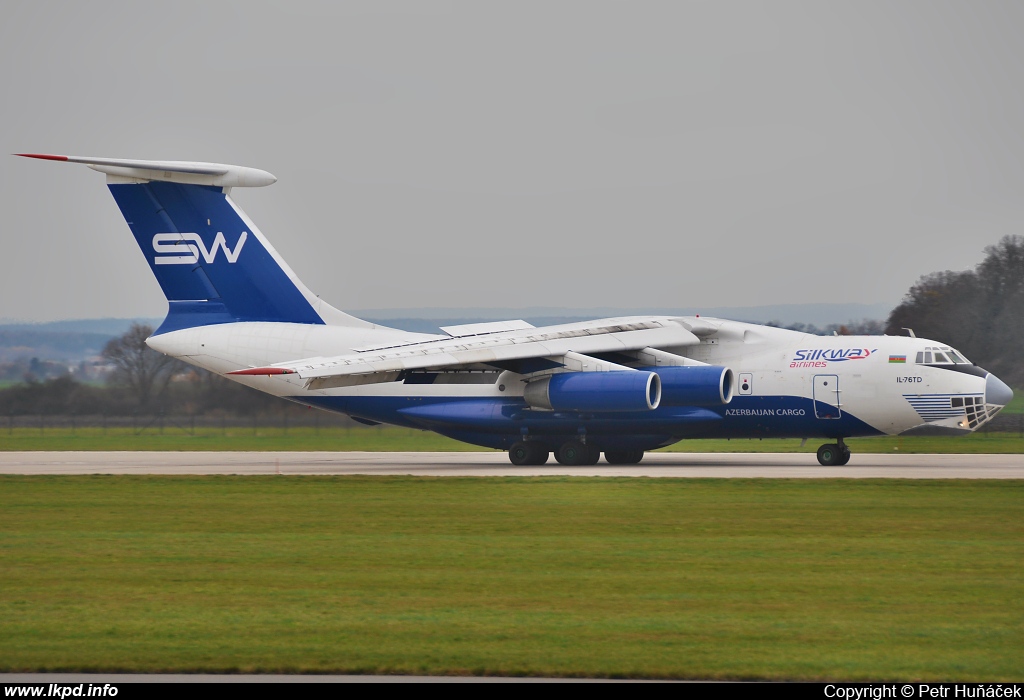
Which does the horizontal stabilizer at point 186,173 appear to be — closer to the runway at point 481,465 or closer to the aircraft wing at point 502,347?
the aircraft wing at point 502,347

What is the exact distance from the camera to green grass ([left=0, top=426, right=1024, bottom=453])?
31734 millimetres

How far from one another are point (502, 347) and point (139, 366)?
18.4 m

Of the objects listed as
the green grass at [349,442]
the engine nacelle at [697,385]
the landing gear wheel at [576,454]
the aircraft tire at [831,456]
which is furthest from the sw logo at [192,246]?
the aircraft tire at [831,456]

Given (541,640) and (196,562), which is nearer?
(541,640)

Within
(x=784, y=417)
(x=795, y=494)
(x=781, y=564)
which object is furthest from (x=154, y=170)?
(x=781, y=564)

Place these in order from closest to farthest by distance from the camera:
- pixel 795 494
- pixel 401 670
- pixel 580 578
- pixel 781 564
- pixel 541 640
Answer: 1. pixel 401 670
2. pixel 541 640
3. pixel 580 578
4. pixel 781 564
5. pixel 795 494

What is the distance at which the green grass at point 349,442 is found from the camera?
31.7 metres

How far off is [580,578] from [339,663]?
3393mm

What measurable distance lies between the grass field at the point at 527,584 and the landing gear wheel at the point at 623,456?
8.53m

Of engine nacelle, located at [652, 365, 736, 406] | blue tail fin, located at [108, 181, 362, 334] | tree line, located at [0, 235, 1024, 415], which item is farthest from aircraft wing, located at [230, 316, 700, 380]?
tree line, located at [0, 235, 1024, 415]

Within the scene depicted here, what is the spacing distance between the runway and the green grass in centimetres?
207

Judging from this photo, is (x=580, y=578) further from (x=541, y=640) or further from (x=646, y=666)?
(x=646, y=666)

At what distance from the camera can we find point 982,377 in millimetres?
→ 23375

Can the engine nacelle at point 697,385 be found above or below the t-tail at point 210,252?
below
